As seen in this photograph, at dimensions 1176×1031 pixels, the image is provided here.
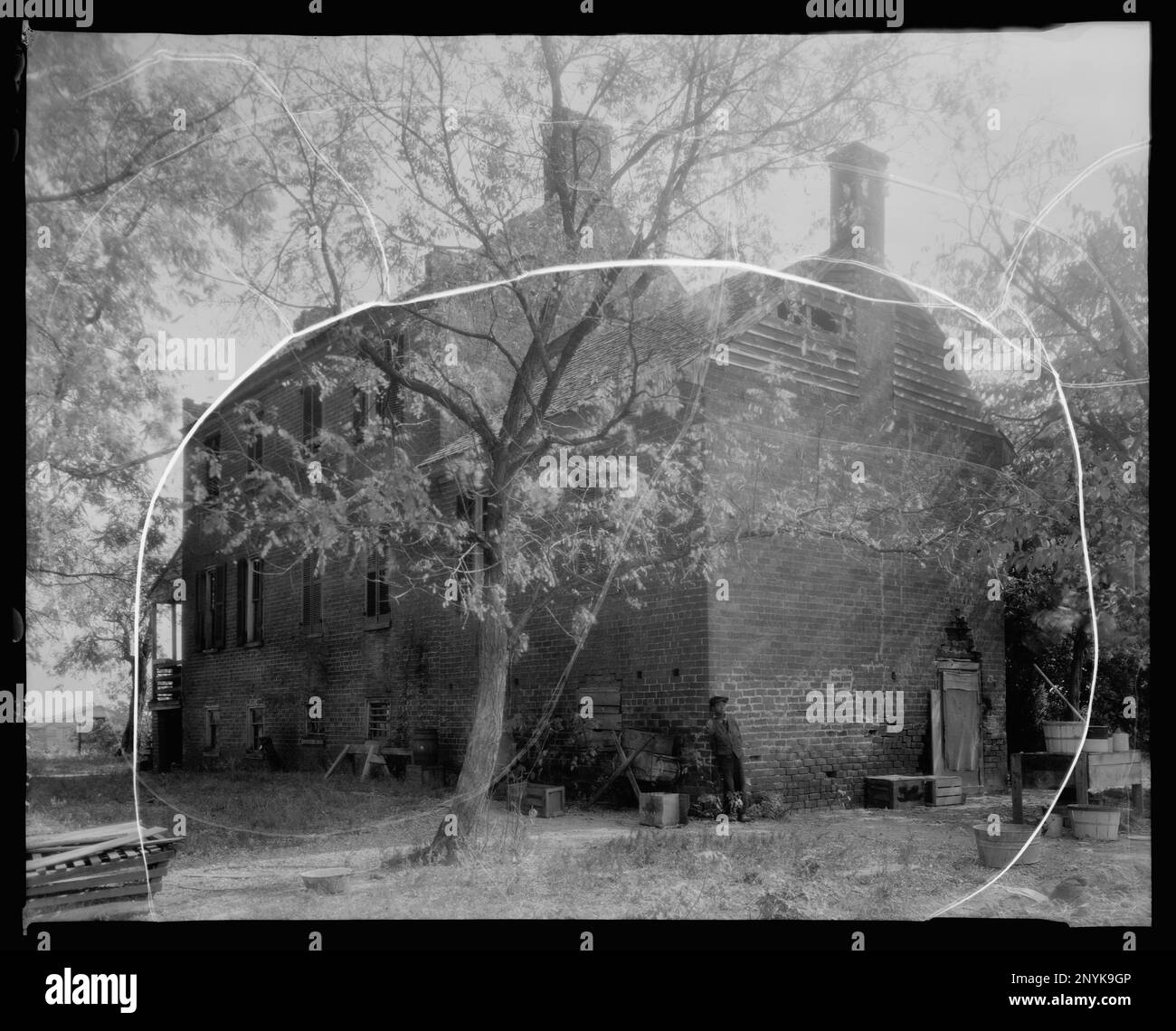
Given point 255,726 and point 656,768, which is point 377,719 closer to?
point 255,726

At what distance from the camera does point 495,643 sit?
748 centimetres

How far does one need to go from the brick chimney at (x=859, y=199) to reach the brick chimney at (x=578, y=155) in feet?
5.19

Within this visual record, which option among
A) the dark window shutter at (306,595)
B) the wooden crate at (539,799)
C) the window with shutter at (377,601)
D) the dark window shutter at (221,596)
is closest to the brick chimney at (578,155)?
the wooden crate at (539,799)

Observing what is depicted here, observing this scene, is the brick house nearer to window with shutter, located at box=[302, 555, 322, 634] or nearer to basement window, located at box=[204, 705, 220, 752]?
window with shutter, located at box=[302, 555, 322, 634]

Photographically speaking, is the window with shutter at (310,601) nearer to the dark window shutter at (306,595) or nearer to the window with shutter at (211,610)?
the dark window shutter at (306,595)

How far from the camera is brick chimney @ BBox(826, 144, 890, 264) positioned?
710cm

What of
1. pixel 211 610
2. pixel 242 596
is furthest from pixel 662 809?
pixel 242 596

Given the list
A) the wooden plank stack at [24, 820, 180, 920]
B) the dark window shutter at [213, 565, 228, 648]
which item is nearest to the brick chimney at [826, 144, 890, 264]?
the wooden plank stack at [24, 820, 180, 920]

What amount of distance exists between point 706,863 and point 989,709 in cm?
473

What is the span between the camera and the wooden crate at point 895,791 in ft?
31.0

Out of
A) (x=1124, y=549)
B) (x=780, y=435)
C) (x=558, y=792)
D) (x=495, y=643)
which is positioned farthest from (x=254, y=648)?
(x=1124, y=549)

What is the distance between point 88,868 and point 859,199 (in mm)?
6868

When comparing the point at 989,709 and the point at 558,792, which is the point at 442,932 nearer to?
Result: the point at 558,792

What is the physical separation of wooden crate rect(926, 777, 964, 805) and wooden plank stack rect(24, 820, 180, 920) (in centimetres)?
679
